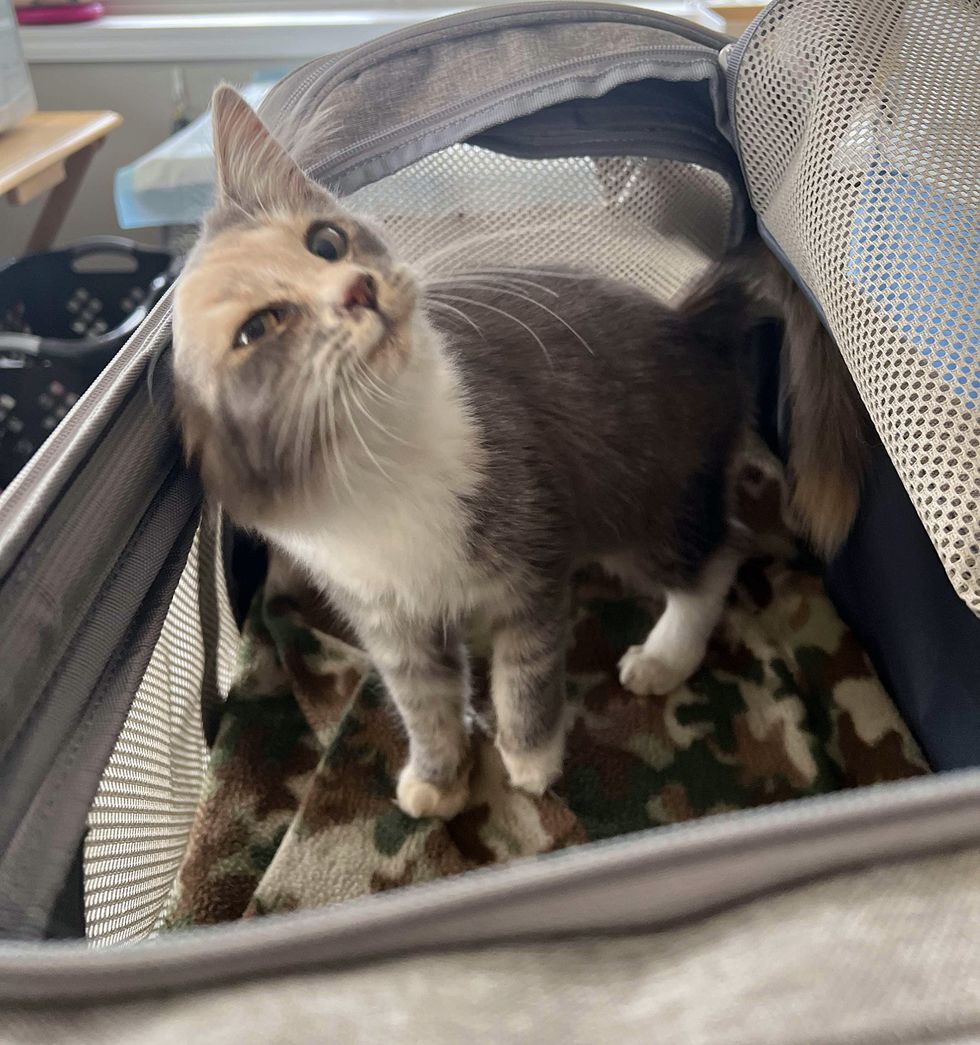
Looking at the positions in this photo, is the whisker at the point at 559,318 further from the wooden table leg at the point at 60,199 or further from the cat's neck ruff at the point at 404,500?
the wooden table leg at the point at 60,199

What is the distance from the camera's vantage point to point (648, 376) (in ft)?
2.99

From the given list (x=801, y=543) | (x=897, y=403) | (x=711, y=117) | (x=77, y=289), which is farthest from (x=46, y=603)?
(x=77, y=289)

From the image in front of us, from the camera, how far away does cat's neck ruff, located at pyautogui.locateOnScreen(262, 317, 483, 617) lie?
2.24 feet

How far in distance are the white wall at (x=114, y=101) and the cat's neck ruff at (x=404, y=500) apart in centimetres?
164

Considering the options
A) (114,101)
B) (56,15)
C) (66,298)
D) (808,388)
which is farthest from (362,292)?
(56,15)

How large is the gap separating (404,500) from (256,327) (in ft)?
0.61

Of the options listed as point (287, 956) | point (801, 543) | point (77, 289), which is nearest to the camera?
point (287, 956)

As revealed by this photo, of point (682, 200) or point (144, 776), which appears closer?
point (144, 776)

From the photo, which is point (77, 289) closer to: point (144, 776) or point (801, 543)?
point (144, 776)

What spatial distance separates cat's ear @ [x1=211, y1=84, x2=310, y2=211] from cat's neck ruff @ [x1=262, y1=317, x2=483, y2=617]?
6.1 inches

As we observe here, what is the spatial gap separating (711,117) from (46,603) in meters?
0.77

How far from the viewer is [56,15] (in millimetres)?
2064

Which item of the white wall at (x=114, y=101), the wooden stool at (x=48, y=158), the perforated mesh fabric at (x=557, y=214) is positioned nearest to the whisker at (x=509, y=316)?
the perforated mesh fabric at (x=557, y=214)

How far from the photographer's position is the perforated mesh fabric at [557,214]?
103 cm
